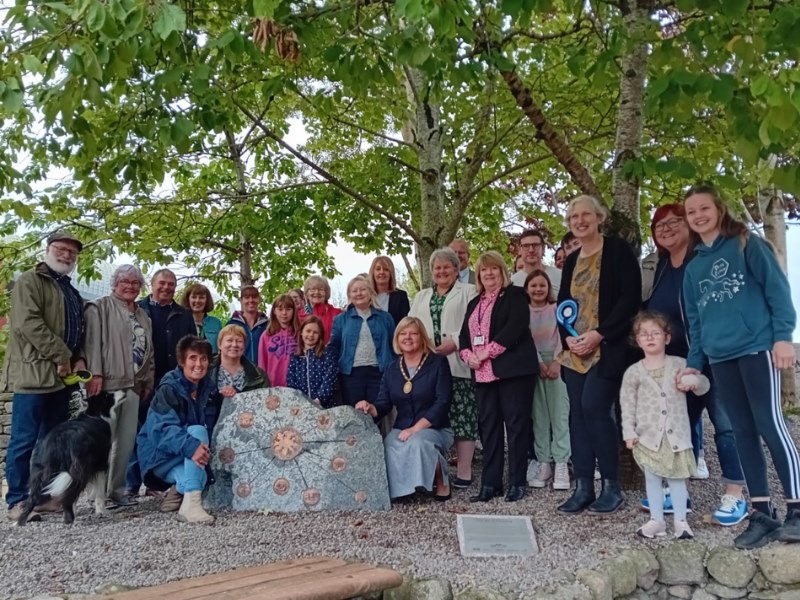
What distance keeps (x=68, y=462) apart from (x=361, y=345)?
238cm

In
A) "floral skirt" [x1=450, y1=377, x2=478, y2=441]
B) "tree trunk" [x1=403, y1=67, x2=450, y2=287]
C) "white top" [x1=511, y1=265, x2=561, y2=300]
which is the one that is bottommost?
"floral skirt" [x1=450, y1=377, x2=478, y2=441]

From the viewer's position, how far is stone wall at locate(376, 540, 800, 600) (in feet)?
12.1

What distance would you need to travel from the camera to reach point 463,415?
18.7 ft

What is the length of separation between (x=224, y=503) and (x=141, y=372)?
1298 millimetres

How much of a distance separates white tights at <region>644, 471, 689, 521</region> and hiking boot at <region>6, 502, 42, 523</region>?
14.1 ft

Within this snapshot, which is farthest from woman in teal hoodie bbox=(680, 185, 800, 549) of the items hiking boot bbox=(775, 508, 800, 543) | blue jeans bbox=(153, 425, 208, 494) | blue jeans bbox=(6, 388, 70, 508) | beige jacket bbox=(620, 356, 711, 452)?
blue jeans bbox=(6, 388, 70, 508)

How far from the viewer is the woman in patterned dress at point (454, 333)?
225 inches

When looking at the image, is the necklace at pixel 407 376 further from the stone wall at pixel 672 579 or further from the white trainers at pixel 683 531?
the white trainers at pixel 683 531

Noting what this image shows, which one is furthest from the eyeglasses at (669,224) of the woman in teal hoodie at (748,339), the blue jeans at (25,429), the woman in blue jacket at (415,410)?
the blue jeans at (25,429)

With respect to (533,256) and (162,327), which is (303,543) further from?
(533,256)

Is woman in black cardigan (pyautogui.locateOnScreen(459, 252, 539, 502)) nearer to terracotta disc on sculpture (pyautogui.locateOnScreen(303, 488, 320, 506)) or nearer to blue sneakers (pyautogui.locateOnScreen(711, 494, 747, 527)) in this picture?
terracotta disc on sculpture (pyautogui.locateOnScreen(303, 488, 320, 506))

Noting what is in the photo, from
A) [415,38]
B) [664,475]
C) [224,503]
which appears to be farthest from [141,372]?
[664,475]

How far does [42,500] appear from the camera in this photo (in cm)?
483

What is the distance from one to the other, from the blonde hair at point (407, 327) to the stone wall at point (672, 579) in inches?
84.8
